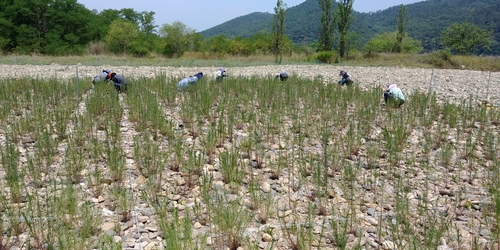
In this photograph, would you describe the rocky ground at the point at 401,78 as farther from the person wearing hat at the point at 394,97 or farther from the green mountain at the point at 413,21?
the green mountain at the point at 413,21

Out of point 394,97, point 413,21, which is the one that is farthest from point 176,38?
point 413,21

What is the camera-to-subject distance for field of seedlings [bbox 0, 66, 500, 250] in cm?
273

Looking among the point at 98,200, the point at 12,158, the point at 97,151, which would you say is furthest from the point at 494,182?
the point at 12,158

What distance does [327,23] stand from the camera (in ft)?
105

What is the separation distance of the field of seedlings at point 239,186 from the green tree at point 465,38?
184 ft

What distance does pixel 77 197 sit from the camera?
317 cm

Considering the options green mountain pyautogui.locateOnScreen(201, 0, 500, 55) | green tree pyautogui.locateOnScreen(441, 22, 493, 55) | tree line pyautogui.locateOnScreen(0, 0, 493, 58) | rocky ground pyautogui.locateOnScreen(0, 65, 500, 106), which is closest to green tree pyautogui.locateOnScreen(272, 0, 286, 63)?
tree line pyautogui.locateOnScreen(0, 0, 493, 58)

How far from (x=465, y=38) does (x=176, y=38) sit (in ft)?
146

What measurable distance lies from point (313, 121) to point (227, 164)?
2502 millimetres

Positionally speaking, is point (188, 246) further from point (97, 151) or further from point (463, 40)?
point (463, 40)

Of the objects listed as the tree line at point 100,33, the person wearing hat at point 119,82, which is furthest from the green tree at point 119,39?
the person wearing hat at point 119,82

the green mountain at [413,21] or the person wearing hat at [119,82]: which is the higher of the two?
the green mountain at [413,21]

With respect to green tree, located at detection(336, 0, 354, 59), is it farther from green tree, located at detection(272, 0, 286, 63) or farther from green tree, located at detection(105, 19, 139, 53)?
green tree, located at detection(105, 19, 139, 53)

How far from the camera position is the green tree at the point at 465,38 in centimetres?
5287
